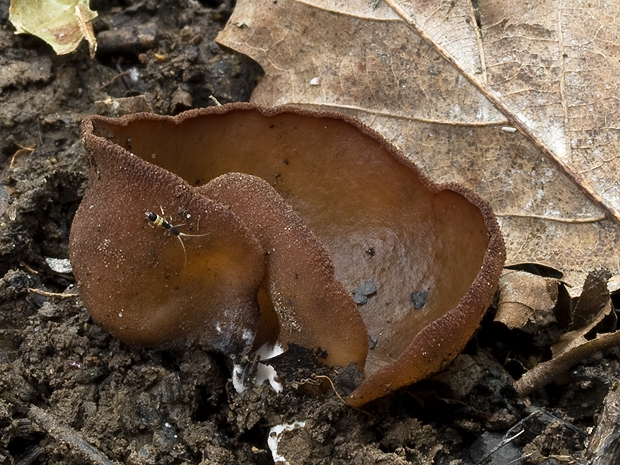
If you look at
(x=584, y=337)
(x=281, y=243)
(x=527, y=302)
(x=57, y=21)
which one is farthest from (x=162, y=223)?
(x=57, y=21)

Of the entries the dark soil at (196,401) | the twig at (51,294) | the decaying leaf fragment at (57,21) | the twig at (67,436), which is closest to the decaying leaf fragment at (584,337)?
the dark soil at (196,401)

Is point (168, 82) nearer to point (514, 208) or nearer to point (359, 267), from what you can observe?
point (359, 267)

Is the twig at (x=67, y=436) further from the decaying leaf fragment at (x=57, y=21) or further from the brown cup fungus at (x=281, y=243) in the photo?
A: the decaying leaf fragment at (x=57, y=21)

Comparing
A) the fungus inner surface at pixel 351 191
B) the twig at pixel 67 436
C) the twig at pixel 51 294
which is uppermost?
the fungus inner surface at pixel 351 191

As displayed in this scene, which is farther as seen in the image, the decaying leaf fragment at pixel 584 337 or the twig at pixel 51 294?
the twig at pixel 51 294

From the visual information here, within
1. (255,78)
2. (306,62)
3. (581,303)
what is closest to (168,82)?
(255,78)

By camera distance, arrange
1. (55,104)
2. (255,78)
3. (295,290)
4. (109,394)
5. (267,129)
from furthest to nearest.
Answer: (255,78)
(55,104)
(267,129)
(109,394)
(295,290)

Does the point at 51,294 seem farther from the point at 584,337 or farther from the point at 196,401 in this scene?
the point at 584,337
